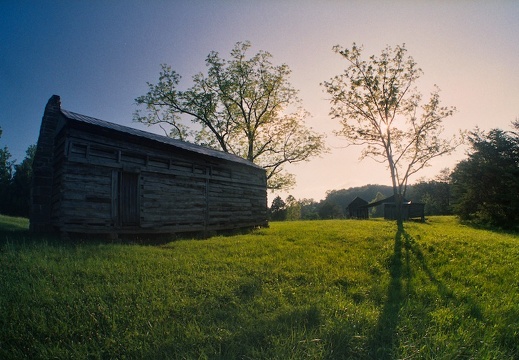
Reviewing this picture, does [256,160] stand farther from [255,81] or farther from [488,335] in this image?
[488,335]

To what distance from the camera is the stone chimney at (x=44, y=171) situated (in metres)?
12.0

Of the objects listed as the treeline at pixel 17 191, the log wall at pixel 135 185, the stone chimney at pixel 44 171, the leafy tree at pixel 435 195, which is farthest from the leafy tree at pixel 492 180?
the treeline at pixel 17 191

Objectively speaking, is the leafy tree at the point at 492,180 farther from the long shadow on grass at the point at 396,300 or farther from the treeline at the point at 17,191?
the treeline at the point at 17,191

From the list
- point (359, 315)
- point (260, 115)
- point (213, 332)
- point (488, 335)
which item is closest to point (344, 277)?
point (359, 315)

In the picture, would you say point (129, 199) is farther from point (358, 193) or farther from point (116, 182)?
point (358, 193)

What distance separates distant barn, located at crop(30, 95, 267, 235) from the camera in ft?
34.5

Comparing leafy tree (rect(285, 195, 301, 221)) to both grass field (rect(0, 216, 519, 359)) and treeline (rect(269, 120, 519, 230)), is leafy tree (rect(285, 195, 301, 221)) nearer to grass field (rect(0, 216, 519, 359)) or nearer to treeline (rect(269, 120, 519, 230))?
treeline (rect(269, 120, 519, 230))

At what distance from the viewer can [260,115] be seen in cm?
3484

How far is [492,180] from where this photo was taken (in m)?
25.9

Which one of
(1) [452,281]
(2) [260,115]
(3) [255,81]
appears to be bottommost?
(1) [452,281]

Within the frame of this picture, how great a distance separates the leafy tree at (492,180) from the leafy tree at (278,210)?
85.2ft

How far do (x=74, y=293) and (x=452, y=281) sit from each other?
7963mm

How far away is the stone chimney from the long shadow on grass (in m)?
14.5

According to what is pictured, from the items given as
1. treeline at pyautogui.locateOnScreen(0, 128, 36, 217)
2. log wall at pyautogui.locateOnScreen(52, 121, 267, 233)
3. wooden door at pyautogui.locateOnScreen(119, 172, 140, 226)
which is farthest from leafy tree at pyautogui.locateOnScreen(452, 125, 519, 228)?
treeline at pyautogui.locateOnScreen(0, 128, 36, 217)
